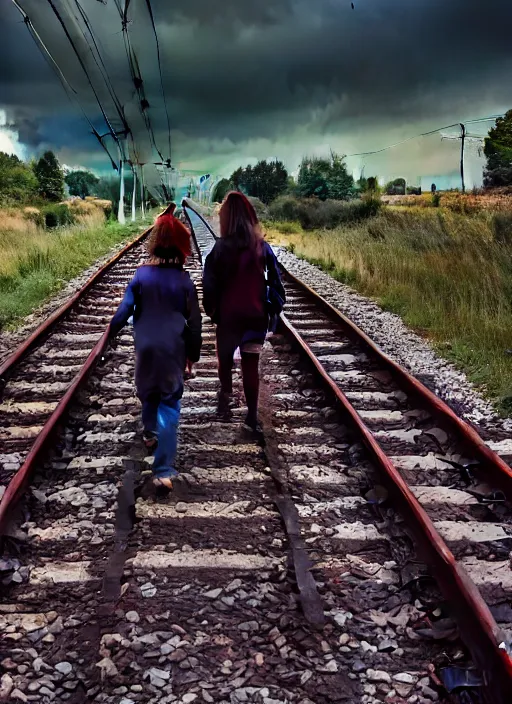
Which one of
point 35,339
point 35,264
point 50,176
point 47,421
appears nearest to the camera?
point 47,421

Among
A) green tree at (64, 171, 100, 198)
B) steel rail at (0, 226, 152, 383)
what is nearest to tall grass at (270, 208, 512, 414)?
steel rail at (0, 226, 152, 383)

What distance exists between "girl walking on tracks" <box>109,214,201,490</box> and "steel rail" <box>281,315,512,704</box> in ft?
4.60

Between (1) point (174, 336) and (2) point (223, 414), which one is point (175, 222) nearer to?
(1) point (174, 336)

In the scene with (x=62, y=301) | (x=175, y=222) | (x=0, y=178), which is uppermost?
(x=0, y=178)

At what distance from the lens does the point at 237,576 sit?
3234mm

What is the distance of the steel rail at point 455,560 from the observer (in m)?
2.42

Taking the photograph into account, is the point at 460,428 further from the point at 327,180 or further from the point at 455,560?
the point at 327,180

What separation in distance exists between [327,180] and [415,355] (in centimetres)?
3537

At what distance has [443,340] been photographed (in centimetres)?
808

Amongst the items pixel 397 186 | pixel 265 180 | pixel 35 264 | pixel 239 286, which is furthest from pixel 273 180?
pixel 239 286

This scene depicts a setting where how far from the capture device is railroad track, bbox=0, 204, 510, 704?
102 inches

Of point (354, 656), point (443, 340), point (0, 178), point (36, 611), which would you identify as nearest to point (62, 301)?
point (443, 340)

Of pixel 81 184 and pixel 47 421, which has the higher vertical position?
pixel 81 184

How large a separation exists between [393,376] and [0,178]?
2348 inches
